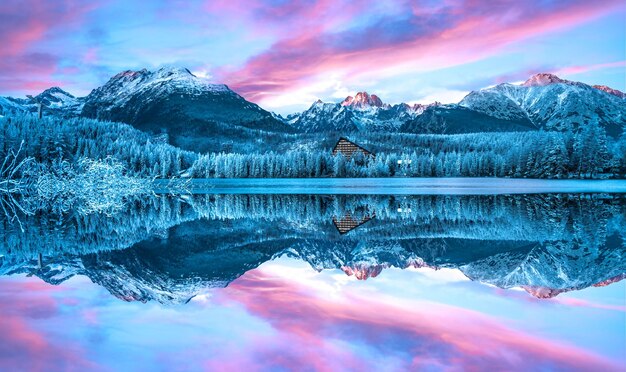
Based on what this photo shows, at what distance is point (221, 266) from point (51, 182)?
29562 millimetres

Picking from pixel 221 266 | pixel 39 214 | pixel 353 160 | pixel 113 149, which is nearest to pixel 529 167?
pixel 353 160

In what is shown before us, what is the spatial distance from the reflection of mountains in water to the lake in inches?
2.3

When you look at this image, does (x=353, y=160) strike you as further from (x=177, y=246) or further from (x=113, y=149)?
(x=177, y=246)

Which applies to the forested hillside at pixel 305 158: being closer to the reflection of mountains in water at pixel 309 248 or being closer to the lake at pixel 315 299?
the reflection of mountains in water at pixel 309 248

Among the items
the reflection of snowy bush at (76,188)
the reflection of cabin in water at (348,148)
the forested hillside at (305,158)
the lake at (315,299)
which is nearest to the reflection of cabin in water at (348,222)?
the lake at (315,299)

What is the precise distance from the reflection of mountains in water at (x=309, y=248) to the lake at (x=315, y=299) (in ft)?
0.19

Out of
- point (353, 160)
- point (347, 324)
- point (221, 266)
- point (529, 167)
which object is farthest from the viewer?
point (353, 160)

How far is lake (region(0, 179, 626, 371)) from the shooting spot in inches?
234

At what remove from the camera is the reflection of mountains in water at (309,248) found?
9953mm

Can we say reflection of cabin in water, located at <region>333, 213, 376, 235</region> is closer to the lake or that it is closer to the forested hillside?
the lake

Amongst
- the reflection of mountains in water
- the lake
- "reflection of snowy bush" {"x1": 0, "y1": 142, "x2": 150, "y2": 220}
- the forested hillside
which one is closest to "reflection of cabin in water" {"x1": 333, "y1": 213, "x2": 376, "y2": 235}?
the reflection of mountains in water

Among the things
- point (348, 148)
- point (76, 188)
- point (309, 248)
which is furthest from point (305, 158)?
point (309, 248)

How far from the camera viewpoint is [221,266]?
11266 mm

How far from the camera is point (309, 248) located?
13.2 metres
